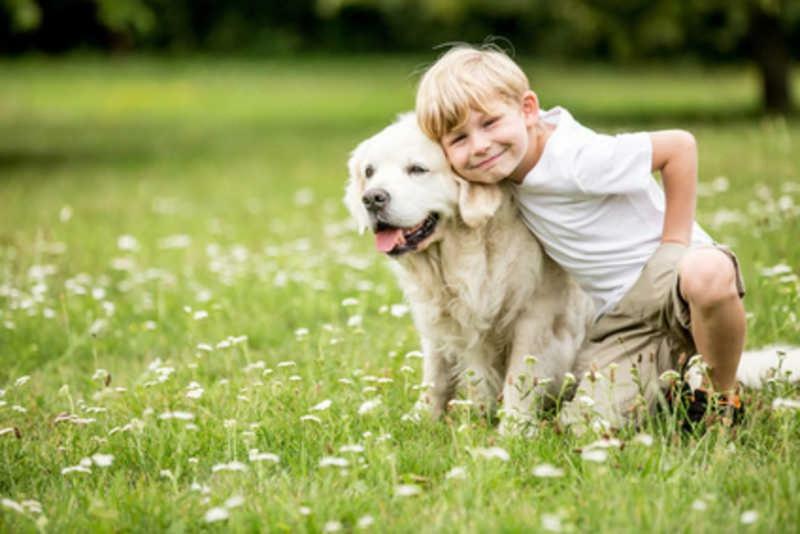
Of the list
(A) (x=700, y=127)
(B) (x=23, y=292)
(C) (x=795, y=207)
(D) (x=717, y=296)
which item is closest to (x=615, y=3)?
(A) (x=700, y=127)

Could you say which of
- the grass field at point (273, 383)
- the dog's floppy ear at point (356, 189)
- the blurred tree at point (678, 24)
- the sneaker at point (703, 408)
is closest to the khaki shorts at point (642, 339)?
the sneaker at point (703, 408)

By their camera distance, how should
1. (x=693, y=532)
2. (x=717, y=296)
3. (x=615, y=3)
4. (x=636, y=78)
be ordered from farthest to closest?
(x=636, y=78) < (x=615, y=3) < (x=717, y=296) < (x=693, y=532)

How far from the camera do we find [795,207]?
5324 mm

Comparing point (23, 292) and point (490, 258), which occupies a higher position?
point (490, 258)

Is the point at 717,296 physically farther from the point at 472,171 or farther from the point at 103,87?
the point at 103,87

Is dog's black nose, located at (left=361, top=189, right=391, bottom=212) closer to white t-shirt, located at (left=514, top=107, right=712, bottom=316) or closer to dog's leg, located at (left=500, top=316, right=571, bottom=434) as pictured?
white t-shirt, located at (left=514, top=107, right=712, bottom=316)

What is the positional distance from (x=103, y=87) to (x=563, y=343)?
21185mm

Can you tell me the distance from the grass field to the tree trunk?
10.1 ft

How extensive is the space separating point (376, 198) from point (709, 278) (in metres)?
1.17

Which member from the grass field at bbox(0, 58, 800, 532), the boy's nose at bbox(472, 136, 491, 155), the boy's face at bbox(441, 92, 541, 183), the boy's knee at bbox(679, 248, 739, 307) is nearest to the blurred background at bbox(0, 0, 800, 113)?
the grass field at bbox(0, 58, 800, 532)

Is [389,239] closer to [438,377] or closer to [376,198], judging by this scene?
[376,198]

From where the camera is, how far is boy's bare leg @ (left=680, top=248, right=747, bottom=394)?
304cm

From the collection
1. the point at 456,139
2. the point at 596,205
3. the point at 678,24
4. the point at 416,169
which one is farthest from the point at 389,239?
the point at 678,24

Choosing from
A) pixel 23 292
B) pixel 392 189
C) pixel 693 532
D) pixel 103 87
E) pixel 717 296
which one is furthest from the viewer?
pixel 103 87
